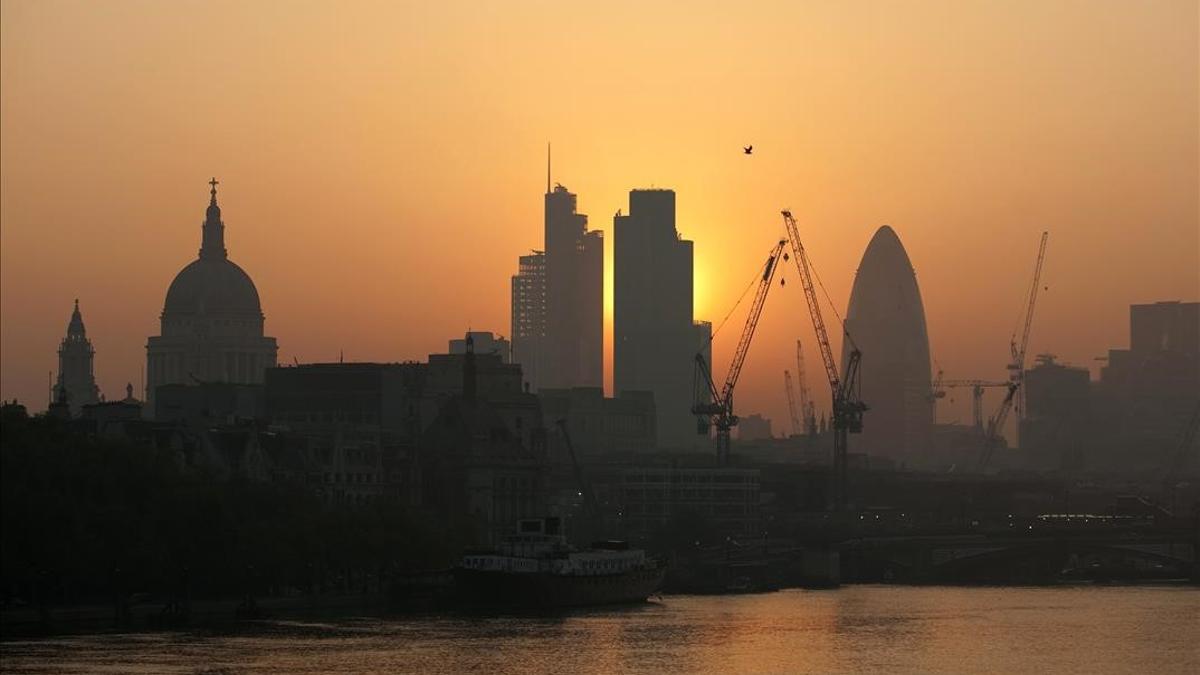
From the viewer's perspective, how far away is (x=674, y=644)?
140500 mm

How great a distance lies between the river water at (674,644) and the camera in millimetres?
124250

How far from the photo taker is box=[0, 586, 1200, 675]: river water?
124250 mm

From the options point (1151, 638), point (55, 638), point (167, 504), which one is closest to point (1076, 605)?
point (1151, 638)

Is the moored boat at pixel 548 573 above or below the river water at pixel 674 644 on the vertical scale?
above

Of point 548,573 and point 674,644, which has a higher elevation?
point 548,573

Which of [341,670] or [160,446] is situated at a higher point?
[160,446]

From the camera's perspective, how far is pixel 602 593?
575 feet

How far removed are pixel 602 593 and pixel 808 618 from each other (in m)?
15.4

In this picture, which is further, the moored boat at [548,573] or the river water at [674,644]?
the moored boat at [548,573]

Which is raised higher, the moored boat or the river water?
the moored boat

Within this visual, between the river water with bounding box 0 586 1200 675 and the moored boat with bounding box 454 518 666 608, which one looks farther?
the moored boat with bounding box 454 518 666 608

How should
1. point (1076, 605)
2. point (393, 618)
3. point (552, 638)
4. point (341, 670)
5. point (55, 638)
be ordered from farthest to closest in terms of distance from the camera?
1. point (1076, 605)
2. point (393, 618)
3. point (552, 638)
4. point (55, 638)
5. point (341, 670)

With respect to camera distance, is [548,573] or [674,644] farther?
[548,573]

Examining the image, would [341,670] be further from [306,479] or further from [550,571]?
[306,479]
